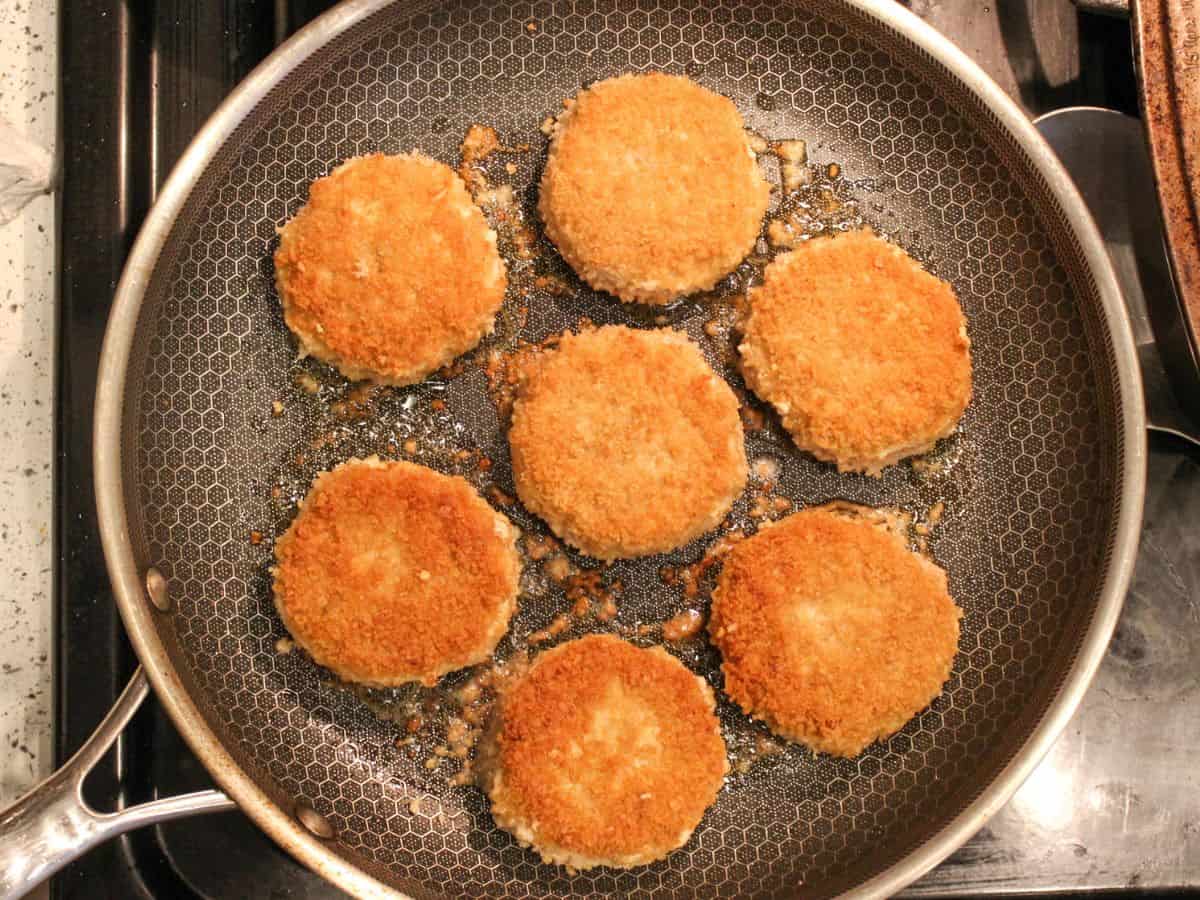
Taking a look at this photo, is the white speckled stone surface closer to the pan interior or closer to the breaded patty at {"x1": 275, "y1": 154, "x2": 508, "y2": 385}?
the pan interior

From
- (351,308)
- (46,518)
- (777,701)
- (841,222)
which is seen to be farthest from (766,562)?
(46,518)

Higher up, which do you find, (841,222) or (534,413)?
(841,222)

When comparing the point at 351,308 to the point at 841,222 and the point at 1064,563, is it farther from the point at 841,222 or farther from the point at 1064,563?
the point at 1064,563

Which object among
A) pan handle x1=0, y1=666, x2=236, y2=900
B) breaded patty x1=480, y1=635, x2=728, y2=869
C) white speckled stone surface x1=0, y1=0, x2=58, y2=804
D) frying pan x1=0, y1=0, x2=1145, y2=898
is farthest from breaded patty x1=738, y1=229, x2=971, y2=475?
white speckled stone surface x1=0, y1=0, x2=58, y2=804

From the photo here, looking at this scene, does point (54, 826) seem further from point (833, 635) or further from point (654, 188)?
point (654, 188)

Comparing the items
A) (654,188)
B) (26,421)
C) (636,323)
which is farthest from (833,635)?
(26,421)

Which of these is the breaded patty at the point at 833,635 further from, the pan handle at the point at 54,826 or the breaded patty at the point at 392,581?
the pan handle at the point at 54,826

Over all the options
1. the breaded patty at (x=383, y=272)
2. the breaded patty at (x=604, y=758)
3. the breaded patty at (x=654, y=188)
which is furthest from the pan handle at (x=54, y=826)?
the breaded patty at (x=654, y=188)

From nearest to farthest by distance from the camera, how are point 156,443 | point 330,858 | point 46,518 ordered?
point 330,858 → point 156,443 → point 46,518
